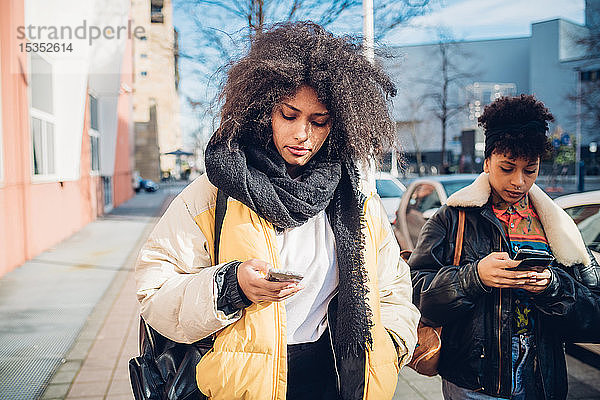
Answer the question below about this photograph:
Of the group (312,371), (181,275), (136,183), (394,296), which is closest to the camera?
(181,275)

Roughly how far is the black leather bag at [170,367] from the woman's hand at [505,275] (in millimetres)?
1039

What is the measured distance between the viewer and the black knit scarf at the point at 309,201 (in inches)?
66.5

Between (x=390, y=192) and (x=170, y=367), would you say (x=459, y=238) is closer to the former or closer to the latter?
(x=170, y=367)

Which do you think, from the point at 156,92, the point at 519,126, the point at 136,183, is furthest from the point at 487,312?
the point at 156,92

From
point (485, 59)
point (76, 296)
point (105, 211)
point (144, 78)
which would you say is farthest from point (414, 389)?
point (144, 78)

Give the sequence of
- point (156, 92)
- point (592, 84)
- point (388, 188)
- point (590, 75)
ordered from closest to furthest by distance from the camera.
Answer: point (388, 188) < point (592, 84) < point (590, 75) < point (156, 92)

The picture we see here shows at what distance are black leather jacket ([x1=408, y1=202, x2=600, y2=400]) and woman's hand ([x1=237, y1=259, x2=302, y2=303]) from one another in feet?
2.96

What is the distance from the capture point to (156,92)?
54.3 m

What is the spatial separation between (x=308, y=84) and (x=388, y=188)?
9.54 m

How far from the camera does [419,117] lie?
45781 mm

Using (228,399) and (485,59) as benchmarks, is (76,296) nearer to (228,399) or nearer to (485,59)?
(228,399)

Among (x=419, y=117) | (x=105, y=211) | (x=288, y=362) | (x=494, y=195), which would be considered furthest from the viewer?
(x=419, y=117)

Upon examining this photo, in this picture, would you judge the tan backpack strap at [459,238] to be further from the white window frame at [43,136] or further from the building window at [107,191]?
the building window at [107,191]

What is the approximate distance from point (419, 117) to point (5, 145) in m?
40.7
